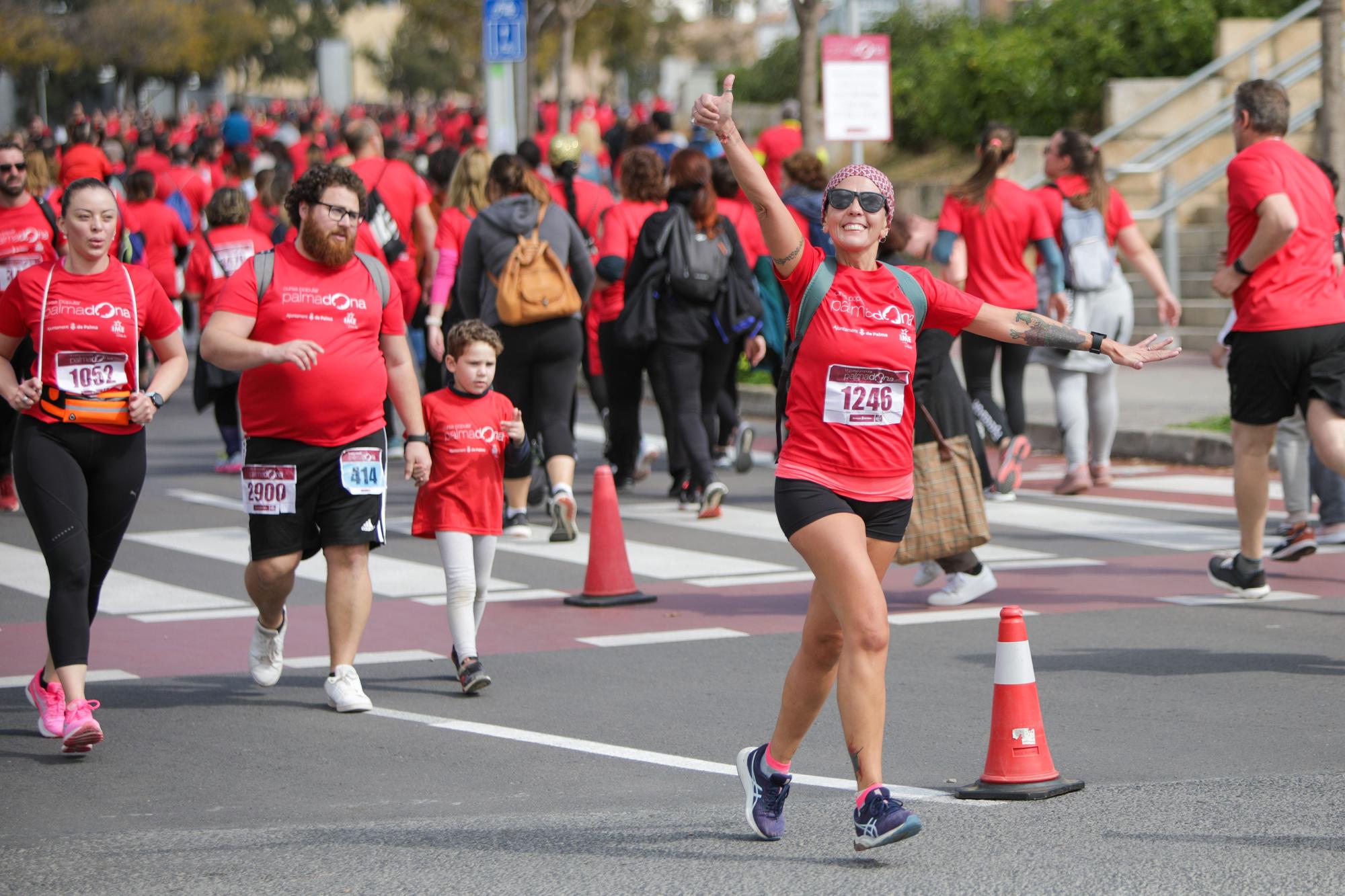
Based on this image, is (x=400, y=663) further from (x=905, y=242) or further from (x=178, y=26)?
(x=178, y=26)

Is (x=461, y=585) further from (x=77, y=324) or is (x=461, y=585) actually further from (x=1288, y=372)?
(x=1288, y=372)

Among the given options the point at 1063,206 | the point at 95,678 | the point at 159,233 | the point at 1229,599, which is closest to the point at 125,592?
the point at 95,678

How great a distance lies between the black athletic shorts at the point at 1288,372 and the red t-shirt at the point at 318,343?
367 cm

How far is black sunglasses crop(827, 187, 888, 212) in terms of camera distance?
5277 mm

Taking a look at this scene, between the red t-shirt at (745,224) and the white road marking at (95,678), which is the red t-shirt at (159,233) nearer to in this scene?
the red t-shirt at (745,224)

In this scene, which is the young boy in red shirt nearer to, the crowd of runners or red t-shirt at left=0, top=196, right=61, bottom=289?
the crowd of runners

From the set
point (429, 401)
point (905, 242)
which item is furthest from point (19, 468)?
point (905, 242)

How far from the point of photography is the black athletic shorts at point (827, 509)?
17.0ft

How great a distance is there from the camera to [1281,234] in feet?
26.6

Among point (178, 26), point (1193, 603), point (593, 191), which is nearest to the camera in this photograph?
point (1193, 603)

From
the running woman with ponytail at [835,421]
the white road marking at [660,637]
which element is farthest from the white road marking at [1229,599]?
the running woman with ponytail at [835,421]

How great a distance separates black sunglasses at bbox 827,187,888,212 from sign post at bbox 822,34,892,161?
11.8m

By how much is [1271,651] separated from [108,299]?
4.49 metres

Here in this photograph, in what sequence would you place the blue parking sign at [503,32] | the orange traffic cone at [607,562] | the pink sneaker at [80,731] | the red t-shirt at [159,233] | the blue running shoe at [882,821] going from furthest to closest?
the blue parking sign at [503,32]
the red t-shirt at [159,233]
the orange traffic cone at [607,562]
the pink sneaker at [80,731]
the blue running shoe at [882,821]
